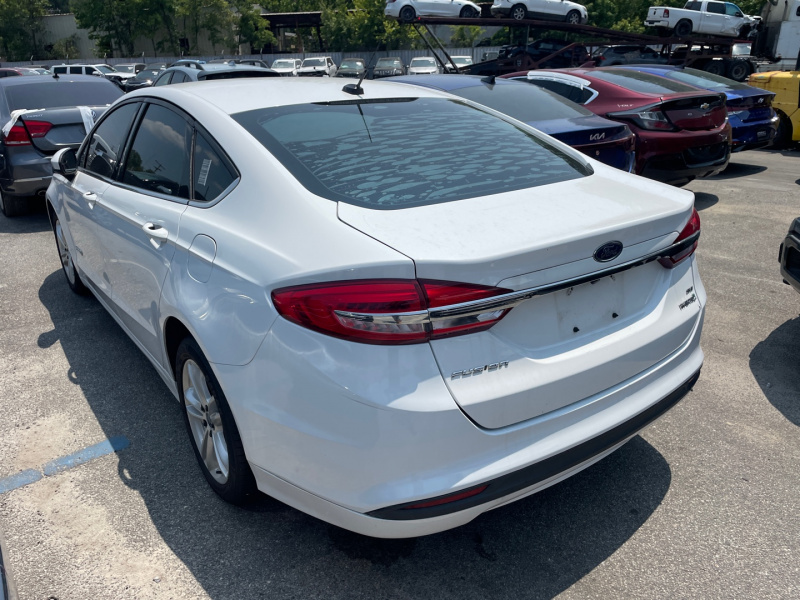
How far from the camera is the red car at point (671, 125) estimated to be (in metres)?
7.25

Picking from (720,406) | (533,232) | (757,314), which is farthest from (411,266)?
(757,314)

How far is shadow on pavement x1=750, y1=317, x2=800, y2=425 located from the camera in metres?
3.57

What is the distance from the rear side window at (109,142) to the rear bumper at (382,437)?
1.97m

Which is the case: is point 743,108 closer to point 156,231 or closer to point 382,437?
point 156,231

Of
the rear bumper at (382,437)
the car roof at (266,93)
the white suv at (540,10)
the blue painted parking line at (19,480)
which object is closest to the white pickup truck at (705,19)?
the white suv at (540,10)

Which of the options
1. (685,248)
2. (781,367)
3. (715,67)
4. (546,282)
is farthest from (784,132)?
(546,282)

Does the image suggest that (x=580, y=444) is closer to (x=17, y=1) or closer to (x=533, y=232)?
(x=533, y=232)

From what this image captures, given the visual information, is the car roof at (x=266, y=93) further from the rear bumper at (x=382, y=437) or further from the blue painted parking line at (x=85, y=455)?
the blue painted parking line at (x=85, y=455)

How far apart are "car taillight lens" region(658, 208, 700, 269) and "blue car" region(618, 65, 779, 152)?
7.32 meters

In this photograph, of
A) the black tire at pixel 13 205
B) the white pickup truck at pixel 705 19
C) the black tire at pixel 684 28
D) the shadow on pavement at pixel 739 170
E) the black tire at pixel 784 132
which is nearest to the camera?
the black tire at pixel 13 205

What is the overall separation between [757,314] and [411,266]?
377cm

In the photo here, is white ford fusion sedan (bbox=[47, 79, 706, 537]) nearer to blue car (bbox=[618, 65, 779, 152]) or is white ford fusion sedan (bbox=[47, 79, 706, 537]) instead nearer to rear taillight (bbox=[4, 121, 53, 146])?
rear taillight (bbox=[4, 121, 53, 146])

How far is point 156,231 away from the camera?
2.83 metres

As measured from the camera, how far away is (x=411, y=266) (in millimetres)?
1926
